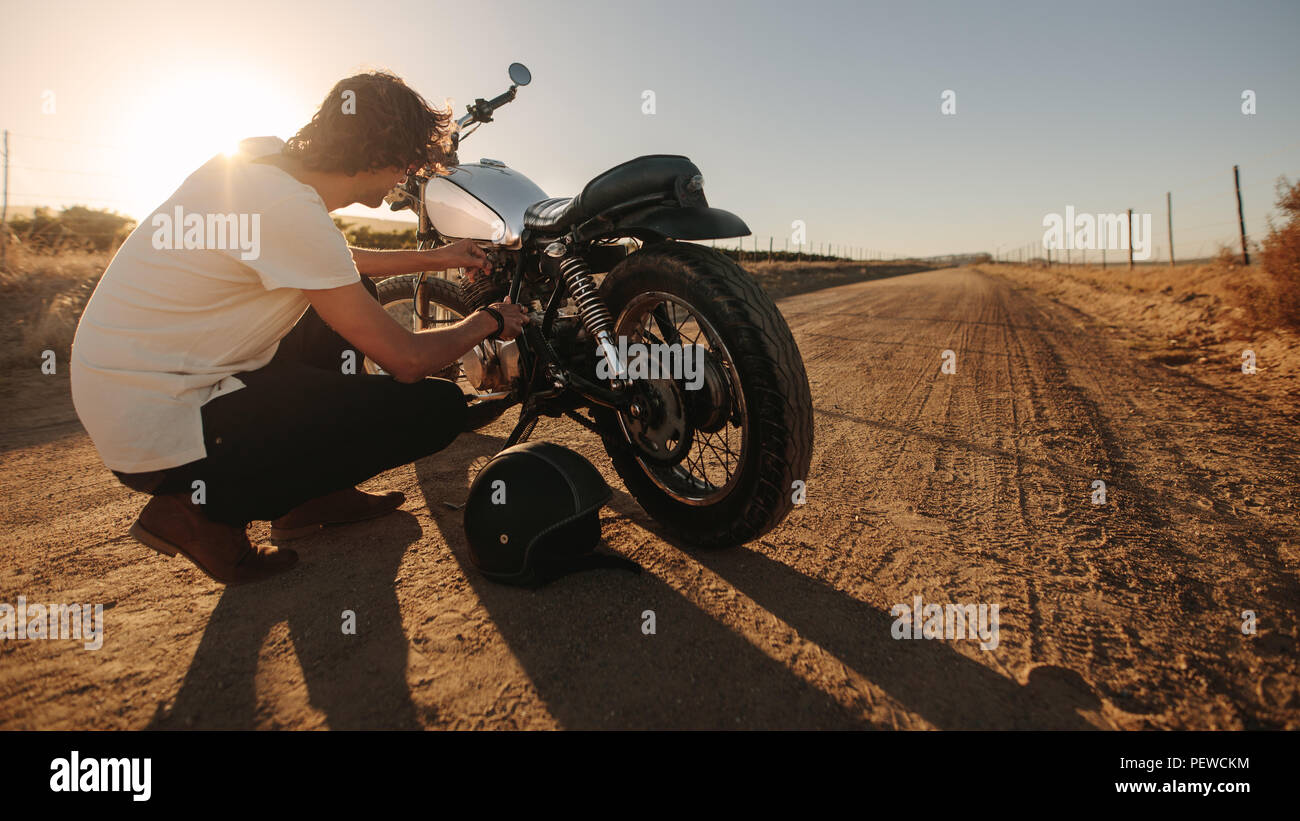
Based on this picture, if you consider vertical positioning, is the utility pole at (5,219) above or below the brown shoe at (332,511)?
above

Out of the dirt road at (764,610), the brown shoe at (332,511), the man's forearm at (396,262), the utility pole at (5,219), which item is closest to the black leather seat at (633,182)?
the man's forearm at (396,262)

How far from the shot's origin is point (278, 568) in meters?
2.04

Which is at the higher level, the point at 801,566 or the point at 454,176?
the point at 454,176

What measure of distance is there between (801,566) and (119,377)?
7.16 feet

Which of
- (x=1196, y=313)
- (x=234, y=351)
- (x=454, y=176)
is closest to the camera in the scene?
(x=234, y=351)

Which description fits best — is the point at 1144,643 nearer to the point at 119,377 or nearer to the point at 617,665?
the point at 617,665

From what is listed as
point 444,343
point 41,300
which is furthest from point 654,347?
point 41,300

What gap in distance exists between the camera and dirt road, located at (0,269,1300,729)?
140cm

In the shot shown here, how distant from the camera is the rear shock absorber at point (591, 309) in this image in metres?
2.24

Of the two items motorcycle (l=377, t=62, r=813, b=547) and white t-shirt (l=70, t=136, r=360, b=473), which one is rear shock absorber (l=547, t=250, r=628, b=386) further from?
white t-shirt (l=70, t=136, r=360, b=473)

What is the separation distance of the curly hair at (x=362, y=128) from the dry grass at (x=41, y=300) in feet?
17.1

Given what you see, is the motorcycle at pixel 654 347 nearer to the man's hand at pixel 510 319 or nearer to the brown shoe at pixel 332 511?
the man's hand at pixel 510 319

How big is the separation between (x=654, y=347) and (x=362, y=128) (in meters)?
1.21

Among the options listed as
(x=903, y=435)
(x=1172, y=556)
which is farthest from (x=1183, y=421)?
(x=1172, y=556)
